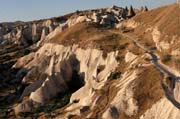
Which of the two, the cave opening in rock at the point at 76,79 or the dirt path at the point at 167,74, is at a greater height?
the dirt path at the point at 167,74

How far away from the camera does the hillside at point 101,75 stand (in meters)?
59.8

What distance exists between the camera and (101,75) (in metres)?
79.8

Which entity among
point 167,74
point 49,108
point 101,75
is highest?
point 167,74

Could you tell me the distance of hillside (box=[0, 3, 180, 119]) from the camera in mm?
59812

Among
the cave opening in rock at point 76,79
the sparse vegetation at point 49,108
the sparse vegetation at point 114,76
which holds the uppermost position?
the sparse vegetation at point 114,76

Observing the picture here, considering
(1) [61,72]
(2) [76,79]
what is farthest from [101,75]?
(1) [61,72]

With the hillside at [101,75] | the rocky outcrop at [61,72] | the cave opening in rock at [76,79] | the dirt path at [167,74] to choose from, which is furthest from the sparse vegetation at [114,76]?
the cave opening in rock at [76,79]

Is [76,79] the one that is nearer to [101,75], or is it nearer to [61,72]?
[61,72]

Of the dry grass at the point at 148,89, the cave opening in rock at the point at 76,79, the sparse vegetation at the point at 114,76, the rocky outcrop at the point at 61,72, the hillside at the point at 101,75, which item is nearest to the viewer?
the dry grass at the point at 148,89

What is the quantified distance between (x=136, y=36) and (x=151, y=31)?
5793 millimetres

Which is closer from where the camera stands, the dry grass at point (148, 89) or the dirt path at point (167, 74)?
the dirt path at point (167, 74)

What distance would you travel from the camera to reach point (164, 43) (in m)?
76.9

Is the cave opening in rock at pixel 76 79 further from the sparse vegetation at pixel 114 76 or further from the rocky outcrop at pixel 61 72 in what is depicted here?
the sparse vegetation at pixel 114 76

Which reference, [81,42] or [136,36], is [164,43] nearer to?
[136,36]
